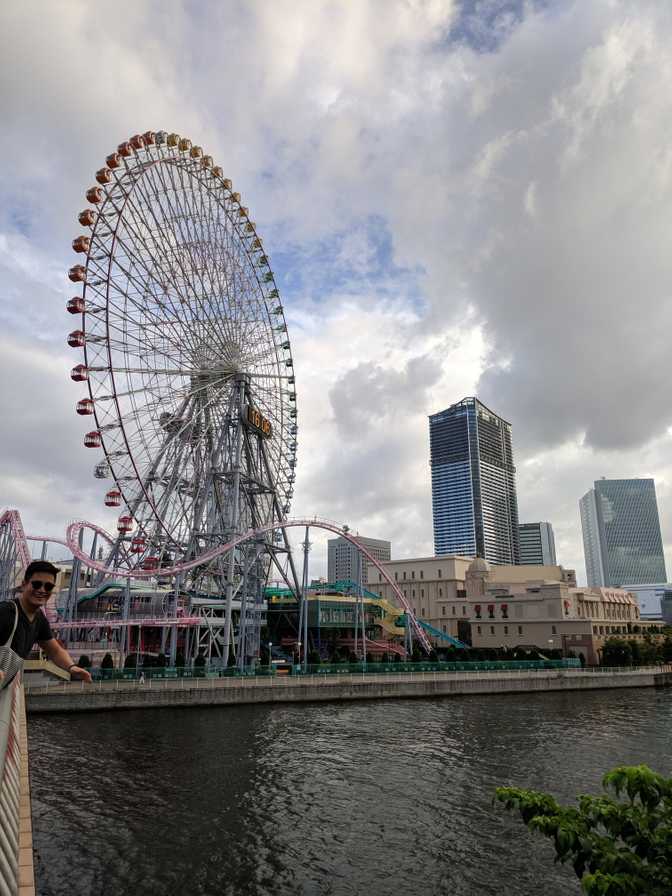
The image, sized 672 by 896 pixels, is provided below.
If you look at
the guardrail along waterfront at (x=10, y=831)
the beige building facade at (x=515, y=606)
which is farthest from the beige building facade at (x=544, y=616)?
the guardrail along waterfront at (x=10, y=831)

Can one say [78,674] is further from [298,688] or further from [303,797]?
[298,688]

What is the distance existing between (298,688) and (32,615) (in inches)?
2117

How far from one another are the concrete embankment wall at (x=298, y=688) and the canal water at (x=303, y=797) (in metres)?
2.01

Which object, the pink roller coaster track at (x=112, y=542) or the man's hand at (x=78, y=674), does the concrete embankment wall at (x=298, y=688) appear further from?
the man's hand at (x=78, y=674)

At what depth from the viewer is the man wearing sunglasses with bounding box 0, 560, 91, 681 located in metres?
7.07

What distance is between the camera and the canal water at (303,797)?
19984mm

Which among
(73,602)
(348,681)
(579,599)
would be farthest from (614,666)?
(73,602)

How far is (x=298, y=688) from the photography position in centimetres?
5762

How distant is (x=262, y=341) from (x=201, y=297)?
1251 centimetres

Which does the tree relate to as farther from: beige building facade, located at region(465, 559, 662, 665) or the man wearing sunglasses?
beige building facade, located at region(465, 559, 662, 665)

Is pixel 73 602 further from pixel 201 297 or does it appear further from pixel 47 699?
pixel 201 297

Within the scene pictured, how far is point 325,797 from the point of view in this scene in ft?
91.9

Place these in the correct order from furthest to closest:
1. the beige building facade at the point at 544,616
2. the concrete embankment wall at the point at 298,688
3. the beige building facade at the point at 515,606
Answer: the beige building facade at the point at 515,606, the beige building facade at the point at 544,616, the concrete embankment wall at the point at 298,688

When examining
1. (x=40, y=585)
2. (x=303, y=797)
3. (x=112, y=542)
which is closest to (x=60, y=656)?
(x=40, y=585)
